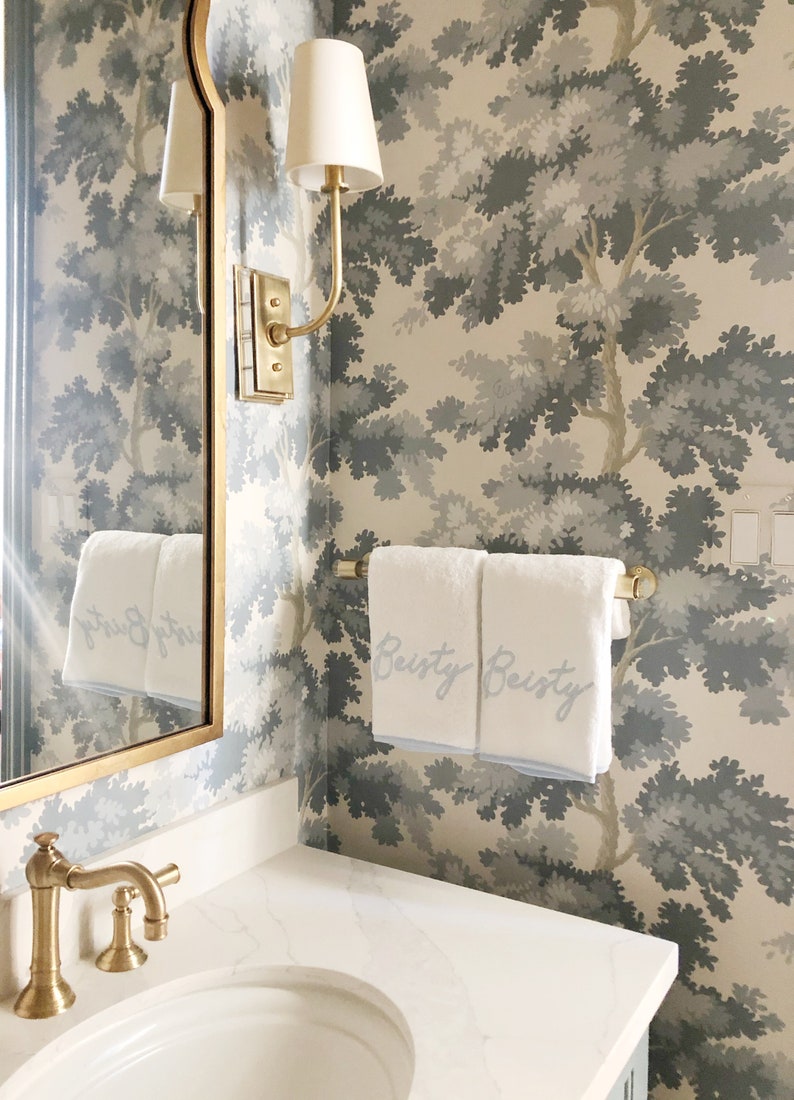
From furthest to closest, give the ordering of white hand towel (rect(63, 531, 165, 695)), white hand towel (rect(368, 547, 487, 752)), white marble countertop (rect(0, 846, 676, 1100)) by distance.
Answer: white hand towel (rect(368, 547, 487, 752)), white hand towel (rect(63, 531, 165, 695)), white marble countertop (rect(0, 846, 676, 1100))

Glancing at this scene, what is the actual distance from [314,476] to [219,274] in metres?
0.37

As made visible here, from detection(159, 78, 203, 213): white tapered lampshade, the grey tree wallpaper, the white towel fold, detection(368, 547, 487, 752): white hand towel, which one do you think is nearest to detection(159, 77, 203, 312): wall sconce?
detection(159, 78, 203, 213): white tapered lampshade

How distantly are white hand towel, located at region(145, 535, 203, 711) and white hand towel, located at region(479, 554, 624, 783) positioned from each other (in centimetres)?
39

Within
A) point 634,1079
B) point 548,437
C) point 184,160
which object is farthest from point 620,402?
point 634,1079

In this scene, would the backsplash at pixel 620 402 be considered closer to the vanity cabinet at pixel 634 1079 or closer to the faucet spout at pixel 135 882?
the vanity cabinet at pixel 634 1079

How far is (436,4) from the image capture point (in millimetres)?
1350

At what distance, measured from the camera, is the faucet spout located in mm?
962

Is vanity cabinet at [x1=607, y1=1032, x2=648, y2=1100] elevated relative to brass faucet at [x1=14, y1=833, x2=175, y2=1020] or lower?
lower

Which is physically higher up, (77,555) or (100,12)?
(100,12)

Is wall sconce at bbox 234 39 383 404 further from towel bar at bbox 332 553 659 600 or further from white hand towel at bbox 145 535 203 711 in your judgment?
towel bar at bbox 332 553 659 600

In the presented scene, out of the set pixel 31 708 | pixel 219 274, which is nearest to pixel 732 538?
pixel 219 274

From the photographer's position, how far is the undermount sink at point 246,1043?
942 millimetres

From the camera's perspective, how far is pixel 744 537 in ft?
3.78

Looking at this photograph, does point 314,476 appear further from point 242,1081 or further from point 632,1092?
point 632,1092
